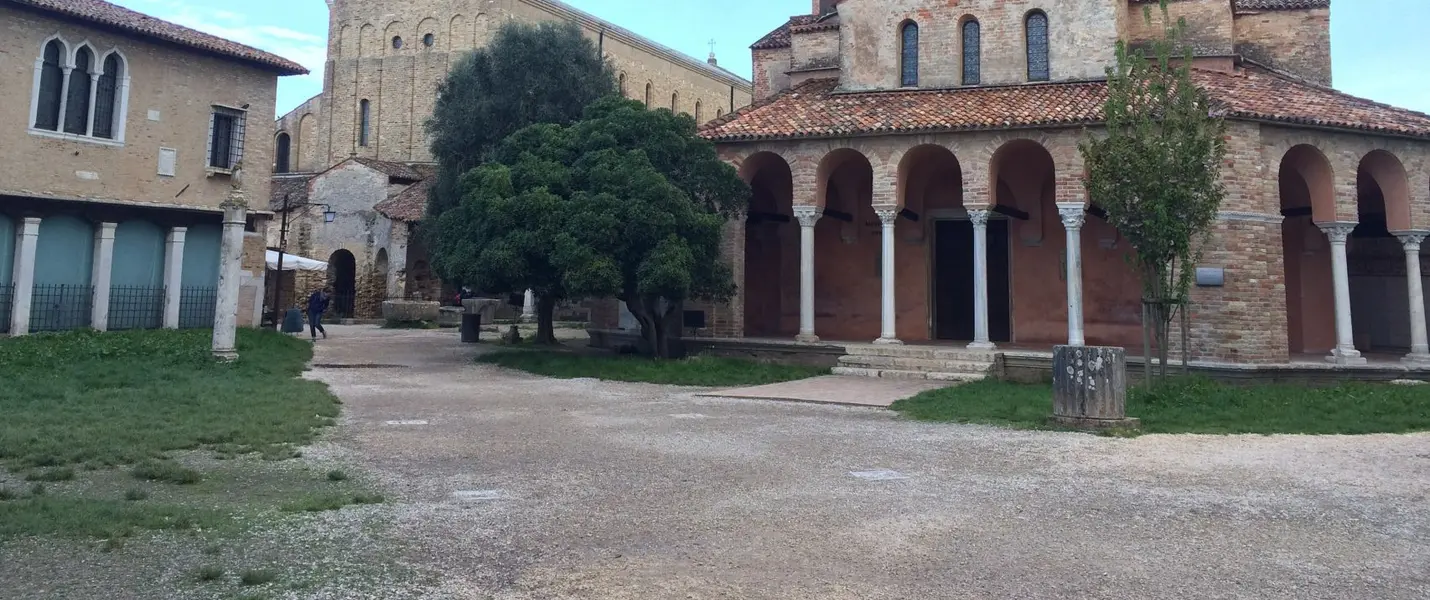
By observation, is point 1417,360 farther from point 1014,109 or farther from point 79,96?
point 79,96

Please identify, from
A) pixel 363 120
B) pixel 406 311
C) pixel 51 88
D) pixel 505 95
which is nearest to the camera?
pixel 51 88

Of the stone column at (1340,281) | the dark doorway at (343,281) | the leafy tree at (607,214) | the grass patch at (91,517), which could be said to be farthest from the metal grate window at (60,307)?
the stone column at (1340,281)

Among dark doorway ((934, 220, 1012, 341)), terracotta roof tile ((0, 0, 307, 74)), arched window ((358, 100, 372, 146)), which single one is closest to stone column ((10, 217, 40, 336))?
terracotta roof tile ((0, 0, 307, 74))

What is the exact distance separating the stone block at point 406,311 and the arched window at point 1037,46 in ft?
71.1

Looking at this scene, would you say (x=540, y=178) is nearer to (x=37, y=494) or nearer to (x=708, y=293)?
(x=708, y=293)

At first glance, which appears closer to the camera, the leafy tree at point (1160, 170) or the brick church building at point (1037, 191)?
the leafy tree at point (1160, 170)

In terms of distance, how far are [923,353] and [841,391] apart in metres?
3.64

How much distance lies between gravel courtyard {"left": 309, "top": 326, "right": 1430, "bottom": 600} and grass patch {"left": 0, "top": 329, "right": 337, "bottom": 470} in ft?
3.22

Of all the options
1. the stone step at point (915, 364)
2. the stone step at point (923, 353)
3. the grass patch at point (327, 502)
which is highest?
the stone step at point (923, 353)

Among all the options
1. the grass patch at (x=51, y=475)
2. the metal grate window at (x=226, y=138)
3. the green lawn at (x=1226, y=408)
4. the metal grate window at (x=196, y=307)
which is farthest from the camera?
the metal grate window at (x=226, y=138)

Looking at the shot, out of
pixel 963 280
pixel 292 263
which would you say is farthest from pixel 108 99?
pixel 963 280

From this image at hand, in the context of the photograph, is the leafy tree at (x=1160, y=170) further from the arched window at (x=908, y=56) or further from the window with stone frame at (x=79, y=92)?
the window with stone frame at (x=79, y=92)

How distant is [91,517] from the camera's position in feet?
15.8

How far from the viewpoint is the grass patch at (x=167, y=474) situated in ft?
19.7
